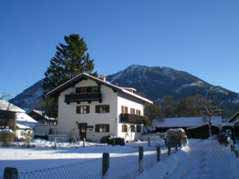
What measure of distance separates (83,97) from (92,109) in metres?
2.05

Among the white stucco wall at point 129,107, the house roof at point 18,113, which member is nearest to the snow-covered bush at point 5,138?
the house roof at point 18,113

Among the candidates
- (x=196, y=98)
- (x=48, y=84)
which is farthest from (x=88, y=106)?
(x=196, y=98)

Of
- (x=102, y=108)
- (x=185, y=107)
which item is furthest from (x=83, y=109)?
(x=185, y=107)

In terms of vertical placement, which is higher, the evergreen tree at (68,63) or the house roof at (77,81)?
the evergreen tree at (68,63)

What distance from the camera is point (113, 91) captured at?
44.4m

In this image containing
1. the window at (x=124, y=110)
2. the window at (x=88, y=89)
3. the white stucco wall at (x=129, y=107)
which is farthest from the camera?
the window at (x=124, y=110)

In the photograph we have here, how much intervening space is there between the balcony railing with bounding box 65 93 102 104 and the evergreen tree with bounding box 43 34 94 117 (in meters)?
9.18

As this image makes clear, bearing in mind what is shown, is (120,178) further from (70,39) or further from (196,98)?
(196,98)

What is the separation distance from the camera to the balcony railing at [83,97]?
44562 millimetres

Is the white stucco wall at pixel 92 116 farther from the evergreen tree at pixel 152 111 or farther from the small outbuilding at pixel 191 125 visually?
the evergreen tree at pixel 152 111

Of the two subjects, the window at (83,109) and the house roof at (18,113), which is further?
the window at (83,109)

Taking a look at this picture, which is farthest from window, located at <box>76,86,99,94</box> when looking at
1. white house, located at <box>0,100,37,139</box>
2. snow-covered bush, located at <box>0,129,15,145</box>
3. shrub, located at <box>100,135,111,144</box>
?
snow-covered bush, located at <box>0,129,15,145</box>

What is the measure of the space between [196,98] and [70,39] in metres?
41.3

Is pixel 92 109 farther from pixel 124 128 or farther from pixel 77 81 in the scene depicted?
pixel 124 128
